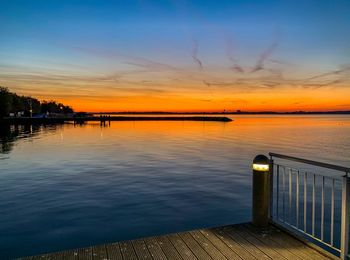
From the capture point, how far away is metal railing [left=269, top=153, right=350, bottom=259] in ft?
12.3

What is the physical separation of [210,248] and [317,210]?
294 inches

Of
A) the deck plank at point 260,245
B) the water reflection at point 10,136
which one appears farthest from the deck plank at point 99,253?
the water reflection at point 10,136

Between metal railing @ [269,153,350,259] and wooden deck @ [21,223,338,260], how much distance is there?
0.36m

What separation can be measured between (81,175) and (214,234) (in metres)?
11.2

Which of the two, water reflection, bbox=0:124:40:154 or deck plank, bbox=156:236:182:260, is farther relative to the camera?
water reflection, bbox=0:124:40:154

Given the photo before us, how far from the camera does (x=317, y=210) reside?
9.86 m

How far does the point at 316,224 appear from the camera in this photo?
848cm

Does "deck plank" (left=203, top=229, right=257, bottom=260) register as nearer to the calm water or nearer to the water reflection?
the calm water

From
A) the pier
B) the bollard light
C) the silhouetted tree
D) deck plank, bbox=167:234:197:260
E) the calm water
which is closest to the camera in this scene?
the pier

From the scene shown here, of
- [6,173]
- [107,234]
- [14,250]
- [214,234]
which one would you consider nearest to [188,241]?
[214,234]

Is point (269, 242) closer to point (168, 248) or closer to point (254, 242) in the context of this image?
point (254, 242)

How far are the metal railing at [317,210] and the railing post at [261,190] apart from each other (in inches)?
7.4

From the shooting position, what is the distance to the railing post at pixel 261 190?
4.94 meters

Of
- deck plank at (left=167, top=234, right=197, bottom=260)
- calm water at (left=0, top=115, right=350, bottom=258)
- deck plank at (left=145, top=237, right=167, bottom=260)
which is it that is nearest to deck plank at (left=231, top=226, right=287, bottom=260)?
deck plank at (left=167, top=234, right=197, bottom=260)
